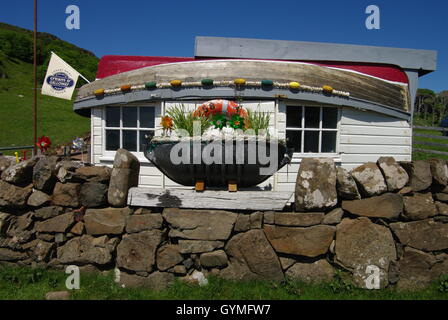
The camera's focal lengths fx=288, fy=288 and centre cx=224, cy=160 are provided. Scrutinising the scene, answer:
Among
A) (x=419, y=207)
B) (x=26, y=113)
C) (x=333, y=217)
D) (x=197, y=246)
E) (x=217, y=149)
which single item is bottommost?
(x=197, y=246)

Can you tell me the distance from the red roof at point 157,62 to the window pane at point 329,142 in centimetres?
153

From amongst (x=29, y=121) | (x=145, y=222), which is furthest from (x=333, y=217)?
(x=29, y=121)

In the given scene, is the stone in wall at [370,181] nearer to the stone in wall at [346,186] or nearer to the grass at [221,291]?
the stone in wall at [346,186]

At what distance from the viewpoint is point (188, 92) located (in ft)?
16.5

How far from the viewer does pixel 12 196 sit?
Result: 317 cm

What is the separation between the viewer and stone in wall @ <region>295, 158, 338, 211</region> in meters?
2.84

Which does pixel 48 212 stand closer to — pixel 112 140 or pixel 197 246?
pixel 197 246

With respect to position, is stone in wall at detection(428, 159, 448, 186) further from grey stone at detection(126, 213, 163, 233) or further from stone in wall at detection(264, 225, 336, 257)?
grey stone at detection(126, 213, 163, 233)

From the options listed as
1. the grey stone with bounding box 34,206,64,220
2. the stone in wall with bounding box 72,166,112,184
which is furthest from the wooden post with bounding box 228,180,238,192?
the grey stone with bounding box 34,206,64,220

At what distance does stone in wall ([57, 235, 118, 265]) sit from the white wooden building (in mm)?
2295

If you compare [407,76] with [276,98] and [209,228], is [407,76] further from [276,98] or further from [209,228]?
[209,228]

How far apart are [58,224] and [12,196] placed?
60 centimetres

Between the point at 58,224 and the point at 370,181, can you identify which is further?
the point at 58,224
